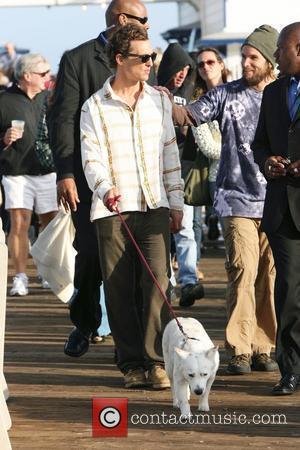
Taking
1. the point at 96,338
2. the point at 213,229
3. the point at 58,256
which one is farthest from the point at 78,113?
the point at 213,229

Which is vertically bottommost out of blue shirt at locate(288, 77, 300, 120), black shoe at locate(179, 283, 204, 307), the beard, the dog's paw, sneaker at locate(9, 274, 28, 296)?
sneaker at locate(9, 274, 28, 296)

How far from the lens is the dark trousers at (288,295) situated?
8.48 m

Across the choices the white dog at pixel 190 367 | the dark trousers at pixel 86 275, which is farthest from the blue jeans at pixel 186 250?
the white dog at pixel 190 367

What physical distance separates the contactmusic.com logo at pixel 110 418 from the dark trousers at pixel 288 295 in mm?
1071

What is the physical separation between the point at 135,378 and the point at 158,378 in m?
0.16

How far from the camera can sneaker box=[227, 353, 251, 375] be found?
9.15 meters

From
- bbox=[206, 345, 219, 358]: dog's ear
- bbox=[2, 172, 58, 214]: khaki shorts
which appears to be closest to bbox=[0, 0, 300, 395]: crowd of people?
bbox=[206, 345, 219, 358]: dog's ear

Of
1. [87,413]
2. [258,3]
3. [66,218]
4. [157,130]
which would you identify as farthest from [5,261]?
[258,3]

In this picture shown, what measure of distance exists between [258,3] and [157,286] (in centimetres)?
3517

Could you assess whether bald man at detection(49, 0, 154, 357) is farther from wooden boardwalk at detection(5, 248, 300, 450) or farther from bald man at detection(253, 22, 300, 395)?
bald man at detection(253, 22, 300, 395)

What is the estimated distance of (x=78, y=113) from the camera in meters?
9.32

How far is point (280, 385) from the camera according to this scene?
8.48m

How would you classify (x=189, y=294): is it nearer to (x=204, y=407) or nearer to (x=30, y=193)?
(x=30, y=193)

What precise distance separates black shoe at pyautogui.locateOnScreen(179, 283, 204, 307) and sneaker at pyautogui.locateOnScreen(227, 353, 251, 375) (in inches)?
138
